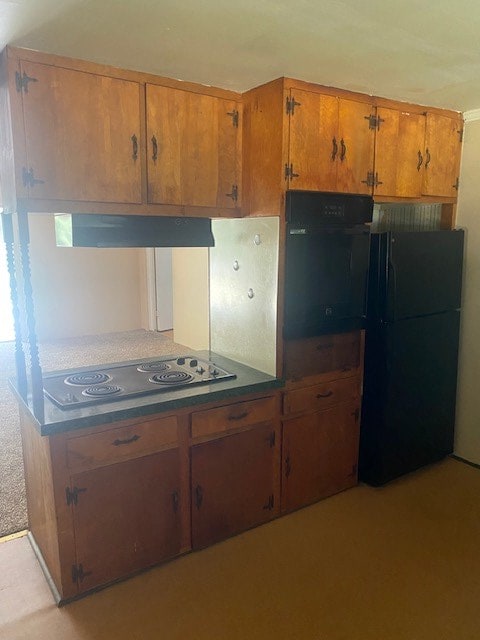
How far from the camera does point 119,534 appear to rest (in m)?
2.11

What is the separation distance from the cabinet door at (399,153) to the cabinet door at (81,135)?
1.34 m

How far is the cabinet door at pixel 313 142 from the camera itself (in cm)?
234

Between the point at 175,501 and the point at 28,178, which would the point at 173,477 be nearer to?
the point at 175,501

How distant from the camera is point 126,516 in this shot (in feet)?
6.92

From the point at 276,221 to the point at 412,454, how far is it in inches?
68.6

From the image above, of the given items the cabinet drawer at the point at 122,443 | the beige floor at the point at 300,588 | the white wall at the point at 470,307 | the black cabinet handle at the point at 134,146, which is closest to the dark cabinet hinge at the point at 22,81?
the black cabinet handle at the point at 134,146

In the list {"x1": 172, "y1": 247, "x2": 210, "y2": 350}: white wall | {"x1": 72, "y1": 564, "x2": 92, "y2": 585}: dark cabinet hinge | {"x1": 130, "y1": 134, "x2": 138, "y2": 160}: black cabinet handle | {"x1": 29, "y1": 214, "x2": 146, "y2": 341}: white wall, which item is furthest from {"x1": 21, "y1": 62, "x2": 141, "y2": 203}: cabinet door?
{"x1": 29, "y1": 214, "x2": 146, "y2": 341}: white wall

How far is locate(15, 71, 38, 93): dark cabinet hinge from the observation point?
1870 millimetres

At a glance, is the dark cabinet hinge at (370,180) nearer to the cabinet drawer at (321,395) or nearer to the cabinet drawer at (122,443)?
the cabinet drawer at (321,395)

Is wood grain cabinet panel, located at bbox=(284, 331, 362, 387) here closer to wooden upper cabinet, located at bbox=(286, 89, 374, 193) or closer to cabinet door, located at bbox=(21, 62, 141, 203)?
wooden upper cabinet, located at bbox=(286, 89, 374, 193)

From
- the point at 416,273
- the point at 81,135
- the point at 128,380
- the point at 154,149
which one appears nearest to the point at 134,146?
the point at 154,149

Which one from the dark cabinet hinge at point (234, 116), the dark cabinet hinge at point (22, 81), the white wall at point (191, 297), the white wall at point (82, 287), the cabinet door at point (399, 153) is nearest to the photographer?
the dark cabinet hinge at point (22, 81)

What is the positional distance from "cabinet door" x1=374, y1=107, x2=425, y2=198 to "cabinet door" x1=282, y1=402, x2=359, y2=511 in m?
1.29

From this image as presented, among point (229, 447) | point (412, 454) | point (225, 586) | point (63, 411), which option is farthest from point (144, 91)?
point (412, 454)
